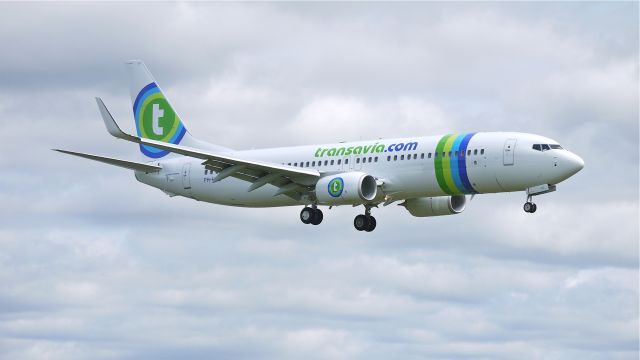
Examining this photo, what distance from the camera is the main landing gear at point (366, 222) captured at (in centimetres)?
7625

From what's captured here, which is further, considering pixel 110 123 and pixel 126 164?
pixel 126 164

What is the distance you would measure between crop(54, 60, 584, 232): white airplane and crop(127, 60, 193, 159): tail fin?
2432 millimetres

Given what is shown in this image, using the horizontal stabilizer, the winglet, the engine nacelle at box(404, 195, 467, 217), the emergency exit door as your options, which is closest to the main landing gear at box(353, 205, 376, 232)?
the engine nacelle at box(404, 195, 467, 217)

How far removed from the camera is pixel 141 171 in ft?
271

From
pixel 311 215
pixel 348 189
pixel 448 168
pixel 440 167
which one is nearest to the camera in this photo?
pixel 448 168

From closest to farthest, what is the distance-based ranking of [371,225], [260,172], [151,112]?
1. [260,172]
2. [371,225]
3. [151,112]

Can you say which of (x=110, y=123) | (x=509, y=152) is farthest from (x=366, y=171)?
(x=110, y=123)

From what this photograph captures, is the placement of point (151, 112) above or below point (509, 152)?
above

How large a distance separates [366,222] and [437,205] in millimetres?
4357

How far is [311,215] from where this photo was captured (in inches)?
2955

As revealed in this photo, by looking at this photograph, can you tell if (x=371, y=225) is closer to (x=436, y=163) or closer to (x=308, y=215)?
(x=308, y=215)

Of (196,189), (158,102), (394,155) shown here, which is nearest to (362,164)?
(394,155)

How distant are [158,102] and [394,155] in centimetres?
2117

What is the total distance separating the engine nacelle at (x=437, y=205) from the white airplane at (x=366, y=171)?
56 mm
